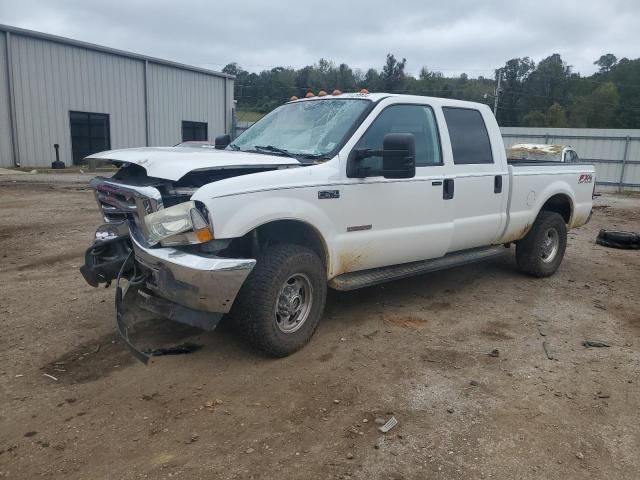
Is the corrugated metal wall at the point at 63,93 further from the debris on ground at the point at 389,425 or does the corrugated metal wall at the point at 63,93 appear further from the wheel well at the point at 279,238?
the debris on ground at the point at 389,425

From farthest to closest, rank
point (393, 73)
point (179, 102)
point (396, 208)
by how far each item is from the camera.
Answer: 1. point (393, 73)
2. point (179, 102)
3. point (396, 208)

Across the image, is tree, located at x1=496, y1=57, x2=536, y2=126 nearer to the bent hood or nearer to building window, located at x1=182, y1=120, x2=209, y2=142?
building window, located at x1=182, y1=120, x2=209, y2=142

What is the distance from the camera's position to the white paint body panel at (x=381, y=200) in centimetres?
358

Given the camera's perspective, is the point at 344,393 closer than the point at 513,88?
Yes

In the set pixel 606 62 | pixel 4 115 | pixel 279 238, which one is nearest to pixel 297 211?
pixel 279 238

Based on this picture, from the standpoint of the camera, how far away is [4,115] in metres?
19.9

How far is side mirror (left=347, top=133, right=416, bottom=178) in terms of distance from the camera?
157 inches

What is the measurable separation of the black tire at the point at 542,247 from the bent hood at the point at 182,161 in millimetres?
3652

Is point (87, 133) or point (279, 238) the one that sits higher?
point (87, 133)

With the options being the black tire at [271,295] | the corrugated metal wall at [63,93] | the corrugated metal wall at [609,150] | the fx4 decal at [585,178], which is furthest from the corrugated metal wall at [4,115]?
the corrugated metal wall at [609,150]

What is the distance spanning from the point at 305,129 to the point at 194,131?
2506cm

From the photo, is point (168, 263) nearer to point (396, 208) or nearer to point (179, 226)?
point (179, 226)

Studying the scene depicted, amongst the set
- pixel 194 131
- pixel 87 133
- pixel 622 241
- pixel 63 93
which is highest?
pixel 63 93

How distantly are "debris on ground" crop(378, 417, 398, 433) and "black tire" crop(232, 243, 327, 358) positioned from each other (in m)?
1.06
